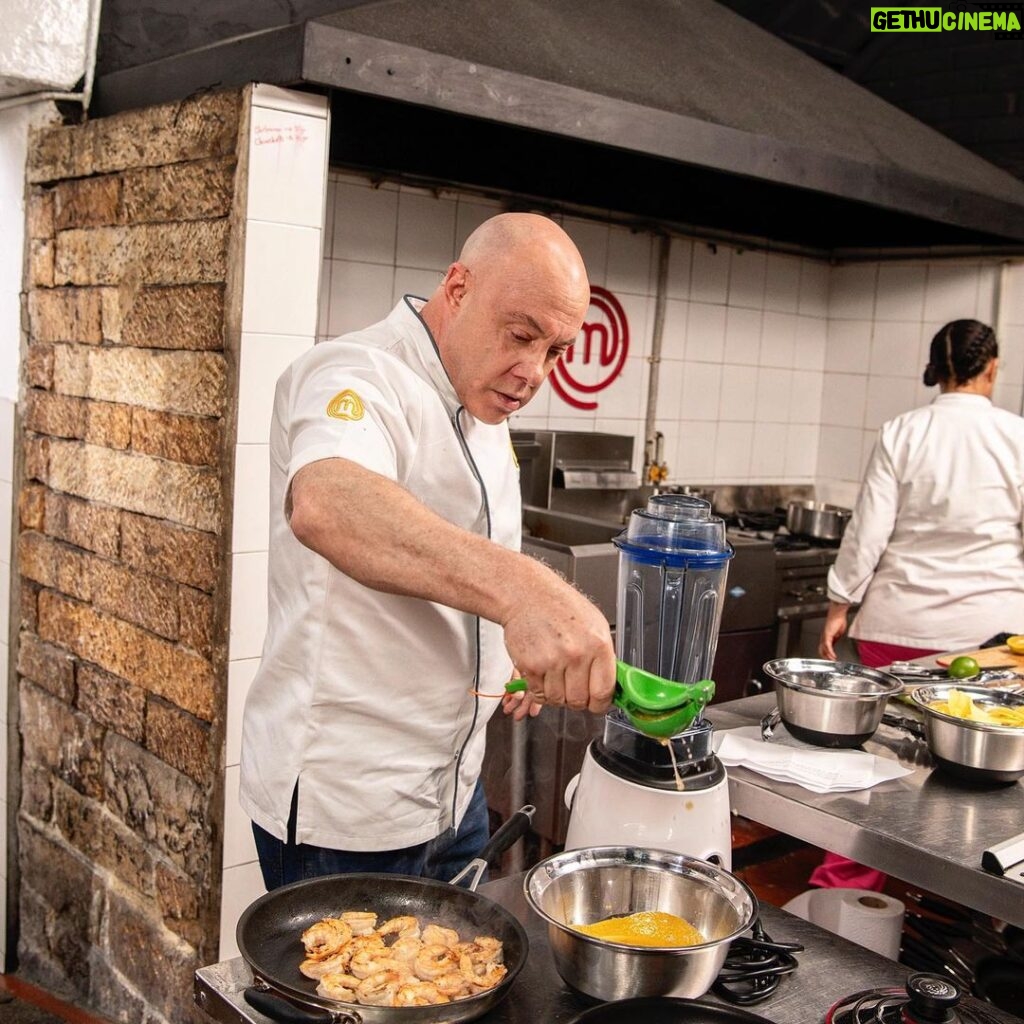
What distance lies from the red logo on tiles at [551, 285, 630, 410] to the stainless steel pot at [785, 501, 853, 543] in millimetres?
1043

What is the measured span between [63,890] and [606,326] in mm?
3141

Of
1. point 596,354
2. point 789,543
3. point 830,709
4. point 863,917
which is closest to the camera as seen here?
point 830,709

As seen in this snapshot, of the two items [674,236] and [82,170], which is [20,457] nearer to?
[82,170]

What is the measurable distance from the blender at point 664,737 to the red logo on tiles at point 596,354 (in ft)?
10.4

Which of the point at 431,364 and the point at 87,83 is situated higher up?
the point at 87,83

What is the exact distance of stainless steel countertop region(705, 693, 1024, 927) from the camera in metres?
1.77

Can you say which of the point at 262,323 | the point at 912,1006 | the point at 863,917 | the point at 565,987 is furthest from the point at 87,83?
the point at 912,1006

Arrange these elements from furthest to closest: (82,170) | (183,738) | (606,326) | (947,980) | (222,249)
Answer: (606,326) → (82,170) → (183,738) → (222,249) → (947,980)

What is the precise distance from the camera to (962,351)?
11.7 feet

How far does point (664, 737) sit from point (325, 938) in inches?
18.8

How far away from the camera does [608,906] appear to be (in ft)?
4.86

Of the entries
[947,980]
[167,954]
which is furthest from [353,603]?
[167,954]

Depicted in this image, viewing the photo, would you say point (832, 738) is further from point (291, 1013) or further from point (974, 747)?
point (291, 1013)

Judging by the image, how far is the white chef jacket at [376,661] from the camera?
179 centimetres
